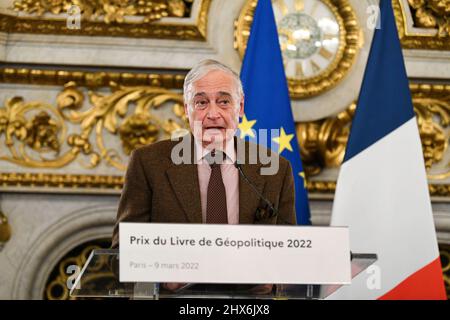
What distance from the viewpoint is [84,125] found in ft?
15.5

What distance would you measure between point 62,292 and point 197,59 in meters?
1.30

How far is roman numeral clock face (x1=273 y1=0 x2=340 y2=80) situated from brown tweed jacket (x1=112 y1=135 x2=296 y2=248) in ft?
7.85

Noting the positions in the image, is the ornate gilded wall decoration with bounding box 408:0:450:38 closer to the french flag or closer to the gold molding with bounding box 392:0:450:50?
the gold molding with bounding box 392:0:450:50

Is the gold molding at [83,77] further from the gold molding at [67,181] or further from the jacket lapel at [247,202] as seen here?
the jacket lapel at [247,202]

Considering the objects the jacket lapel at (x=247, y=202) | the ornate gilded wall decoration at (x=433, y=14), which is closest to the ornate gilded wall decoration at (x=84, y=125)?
the ornate gilded wall decoration at (x=433, y=14)

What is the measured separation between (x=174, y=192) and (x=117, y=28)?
259 centimetres

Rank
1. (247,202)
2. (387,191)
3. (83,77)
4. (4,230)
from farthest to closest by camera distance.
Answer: (83,77) < (4,230) < (387,191) < (247,202)

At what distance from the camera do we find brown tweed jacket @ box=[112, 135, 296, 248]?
229cm

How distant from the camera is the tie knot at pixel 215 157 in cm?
235

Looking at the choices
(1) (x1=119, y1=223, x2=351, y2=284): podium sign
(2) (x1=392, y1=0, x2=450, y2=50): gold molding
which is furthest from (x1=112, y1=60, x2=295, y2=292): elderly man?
(2) (x1=392, y1=0, x2=450, y2=50): gold molding

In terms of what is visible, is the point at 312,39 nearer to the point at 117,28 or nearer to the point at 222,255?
the point at 117,28

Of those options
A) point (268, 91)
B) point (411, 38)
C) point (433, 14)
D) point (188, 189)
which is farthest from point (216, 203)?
point (433, 14)

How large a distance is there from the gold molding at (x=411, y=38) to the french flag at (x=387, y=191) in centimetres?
46
